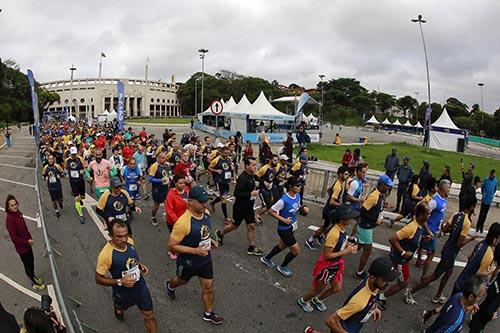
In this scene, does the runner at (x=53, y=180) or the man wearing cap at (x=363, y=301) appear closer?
the man wearing cap at (x=363, y=301)

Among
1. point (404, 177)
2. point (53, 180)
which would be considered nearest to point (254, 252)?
point (404, 177)

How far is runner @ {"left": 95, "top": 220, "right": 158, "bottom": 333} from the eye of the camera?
139 inches

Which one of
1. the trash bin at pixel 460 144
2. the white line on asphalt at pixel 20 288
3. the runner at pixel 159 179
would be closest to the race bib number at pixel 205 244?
the white line on asphalt at pixel 20 288

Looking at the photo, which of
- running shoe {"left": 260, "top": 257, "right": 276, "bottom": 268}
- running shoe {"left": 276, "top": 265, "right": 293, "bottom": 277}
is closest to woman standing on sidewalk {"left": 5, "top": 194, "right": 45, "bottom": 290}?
running shoe {"left": 260, "top": 257, "right": 276, "bottom": 268}

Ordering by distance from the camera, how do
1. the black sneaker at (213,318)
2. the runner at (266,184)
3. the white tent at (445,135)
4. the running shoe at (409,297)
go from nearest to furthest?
the black sneaker at (213,318)
the running shoe at (409,297)
the runner at (266,184)
the white tent at (445,135)

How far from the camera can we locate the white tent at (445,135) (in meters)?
30.7

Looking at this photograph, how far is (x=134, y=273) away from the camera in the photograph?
3.65 metres

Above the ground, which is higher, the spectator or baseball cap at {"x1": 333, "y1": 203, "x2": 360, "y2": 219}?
baseball cap at {"x1": 333, "y1": 203, "x2": 360, "y2": 219}

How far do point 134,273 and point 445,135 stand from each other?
33708mm

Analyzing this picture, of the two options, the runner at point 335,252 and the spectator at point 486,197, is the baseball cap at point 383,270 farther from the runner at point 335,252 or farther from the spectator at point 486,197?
the spectator at point 486,197

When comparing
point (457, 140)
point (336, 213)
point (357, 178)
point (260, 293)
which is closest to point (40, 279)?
point (260, 293)

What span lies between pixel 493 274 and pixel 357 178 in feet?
9.58

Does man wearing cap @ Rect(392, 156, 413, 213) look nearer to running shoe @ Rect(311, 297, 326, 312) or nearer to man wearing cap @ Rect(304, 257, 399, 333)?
running shoe @ Rect(311, 297, 326, 312)

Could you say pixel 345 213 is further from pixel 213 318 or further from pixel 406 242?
pixel 213 318
